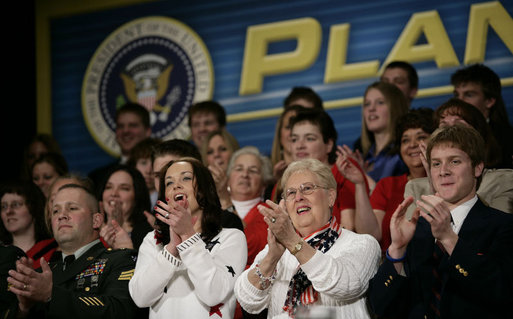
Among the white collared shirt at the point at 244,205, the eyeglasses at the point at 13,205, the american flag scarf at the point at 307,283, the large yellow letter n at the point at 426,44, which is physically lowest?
the american flag scarf at the point at 307,283

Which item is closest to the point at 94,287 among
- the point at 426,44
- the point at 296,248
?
the point at 296,248

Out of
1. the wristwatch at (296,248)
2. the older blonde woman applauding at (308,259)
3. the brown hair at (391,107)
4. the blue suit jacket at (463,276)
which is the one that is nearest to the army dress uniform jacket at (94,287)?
the older blonde woman applauding at (308,259)

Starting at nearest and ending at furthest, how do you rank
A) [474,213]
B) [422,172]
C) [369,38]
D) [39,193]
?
[474,213], [422,172], [39,193], [369,38]

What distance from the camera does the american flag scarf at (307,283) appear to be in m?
3.11

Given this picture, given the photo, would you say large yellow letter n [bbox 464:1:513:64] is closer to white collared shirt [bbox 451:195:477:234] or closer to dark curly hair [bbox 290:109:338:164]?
dark curly hair [bbox 290:109:338:164]

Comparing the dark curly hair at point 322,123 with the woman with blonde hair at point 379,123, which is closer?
the dark curly hair at point 322,123

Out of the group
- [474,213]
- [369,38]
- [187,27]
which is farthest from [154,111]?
[474,213]

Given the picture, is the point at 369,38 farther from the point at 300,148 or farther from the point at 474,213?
the point at 474,213

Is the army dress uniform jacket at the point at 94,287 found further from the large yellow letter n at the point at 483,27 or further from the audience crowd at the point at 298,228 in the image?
the large yellow letter n at the point at 483,27

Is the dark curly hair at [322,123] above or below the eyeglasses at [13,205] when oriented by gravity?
above

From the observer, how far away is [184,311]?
335 centimetres

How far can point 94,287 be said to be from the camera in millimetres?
3678

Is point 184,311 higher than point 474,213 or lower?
lower

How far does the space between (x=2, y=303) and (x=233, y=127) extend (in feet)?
9.74
